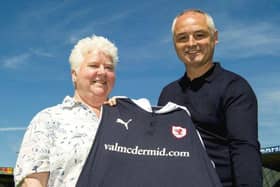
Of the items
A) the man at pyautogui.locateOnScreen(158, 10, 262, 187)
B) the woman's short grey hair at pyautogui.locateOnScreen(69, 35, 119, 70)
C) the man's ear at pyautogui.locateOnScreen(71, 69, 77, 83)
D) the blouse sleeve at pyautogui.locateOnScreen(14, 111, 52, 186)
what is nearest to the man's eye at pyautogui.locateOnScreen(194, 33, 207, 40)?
the man at pyautogui.locateOnScreen(158, 10, 262, 187)

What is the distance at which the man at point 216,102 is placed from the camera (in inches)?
113

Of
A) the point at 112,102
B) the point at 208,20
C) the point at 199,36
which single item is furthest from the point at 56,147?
the point at 208,20

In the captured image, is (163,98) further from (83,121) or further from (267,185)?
(267,185)

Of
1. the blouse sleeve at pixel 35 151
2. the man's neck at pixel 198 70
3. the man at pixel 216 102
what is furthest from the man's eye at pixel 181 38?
the blouse sleeve at pixel 35 151

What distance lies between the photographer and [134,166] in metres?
3.02

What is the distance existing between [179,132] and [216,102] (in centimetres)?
32

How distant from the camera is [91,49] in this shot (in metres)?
3.34

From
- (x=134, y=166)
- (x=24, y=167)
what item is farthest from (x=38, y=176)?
(x=134, y=166)

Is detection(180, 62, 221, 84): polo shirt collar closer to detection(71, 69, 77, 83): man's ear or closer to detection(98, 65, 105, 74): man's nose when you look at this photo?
detection(98, 65, 105, 74): man's nose

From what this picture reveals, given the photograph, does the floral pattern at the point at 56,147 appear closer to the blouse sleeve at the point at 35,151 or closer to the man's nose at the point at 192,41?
the blouse sleeve at the point at 35,151

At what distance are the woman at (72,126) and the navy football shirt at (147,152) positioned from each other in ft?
0.46

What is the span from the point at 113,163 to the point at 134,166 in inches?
5.3

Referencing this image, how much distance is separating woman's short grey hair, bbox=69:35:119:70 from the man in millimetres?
463

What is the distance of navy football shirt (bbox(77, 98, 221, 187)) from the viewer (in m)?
2.96
